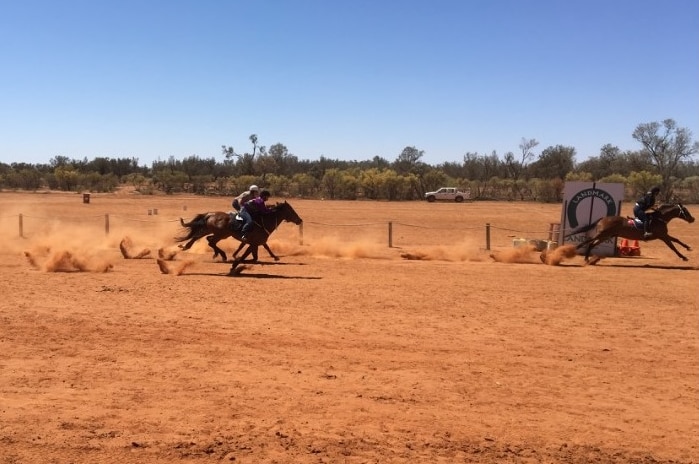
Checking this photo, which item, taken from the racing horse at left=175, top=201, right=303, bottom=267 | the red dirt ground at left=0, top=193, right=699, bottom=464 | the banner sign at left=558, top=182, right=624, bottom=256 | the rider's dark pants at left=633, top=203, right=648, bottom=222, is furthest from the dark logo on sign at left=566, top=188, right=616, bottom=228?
the racing horse at left=175, top=201, right=303, bottom=267

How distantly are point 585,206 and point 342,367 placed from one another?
53.7 feet

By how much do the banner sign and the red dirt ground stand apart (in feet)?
19.0

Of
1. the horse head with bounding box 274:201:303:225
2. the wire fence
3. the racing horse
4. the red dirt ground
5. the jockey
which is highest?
the jockey

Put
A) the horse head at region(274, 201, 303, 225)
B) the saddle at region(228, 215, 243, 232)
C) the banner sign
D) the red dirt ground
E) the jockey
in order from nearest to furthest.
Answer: the red dirt ground
the saddle at region(228, 215, 243, 232)
the horse head at region(274, 201, 303, 225)
the jockey
the banner sign

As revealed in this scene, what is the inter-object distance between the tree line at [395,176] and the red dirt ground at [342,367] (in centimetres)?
5779

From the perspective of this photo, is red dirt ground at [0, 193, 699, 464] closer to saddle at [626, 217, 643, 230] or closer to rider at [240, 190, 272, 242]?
rider at [240, 190, 272, 242]

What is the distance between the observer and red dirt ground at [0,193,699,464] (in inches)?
224

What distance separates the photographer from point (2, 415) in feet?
20.2

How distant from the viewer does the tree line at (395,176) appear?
238 ft

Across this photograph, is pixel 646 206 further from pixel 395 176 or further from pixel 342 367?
pixel 395 176

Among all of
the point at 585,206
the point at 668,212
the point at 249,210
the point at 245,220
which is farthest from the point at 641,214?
the point at 245,220

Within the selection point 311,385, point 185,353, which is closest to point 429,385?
point 311,385

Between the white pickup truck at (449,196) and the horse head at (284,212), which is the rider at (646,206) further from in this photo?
the white pickup truck at (449,196)

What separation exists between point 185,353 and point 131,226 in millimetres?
24208
